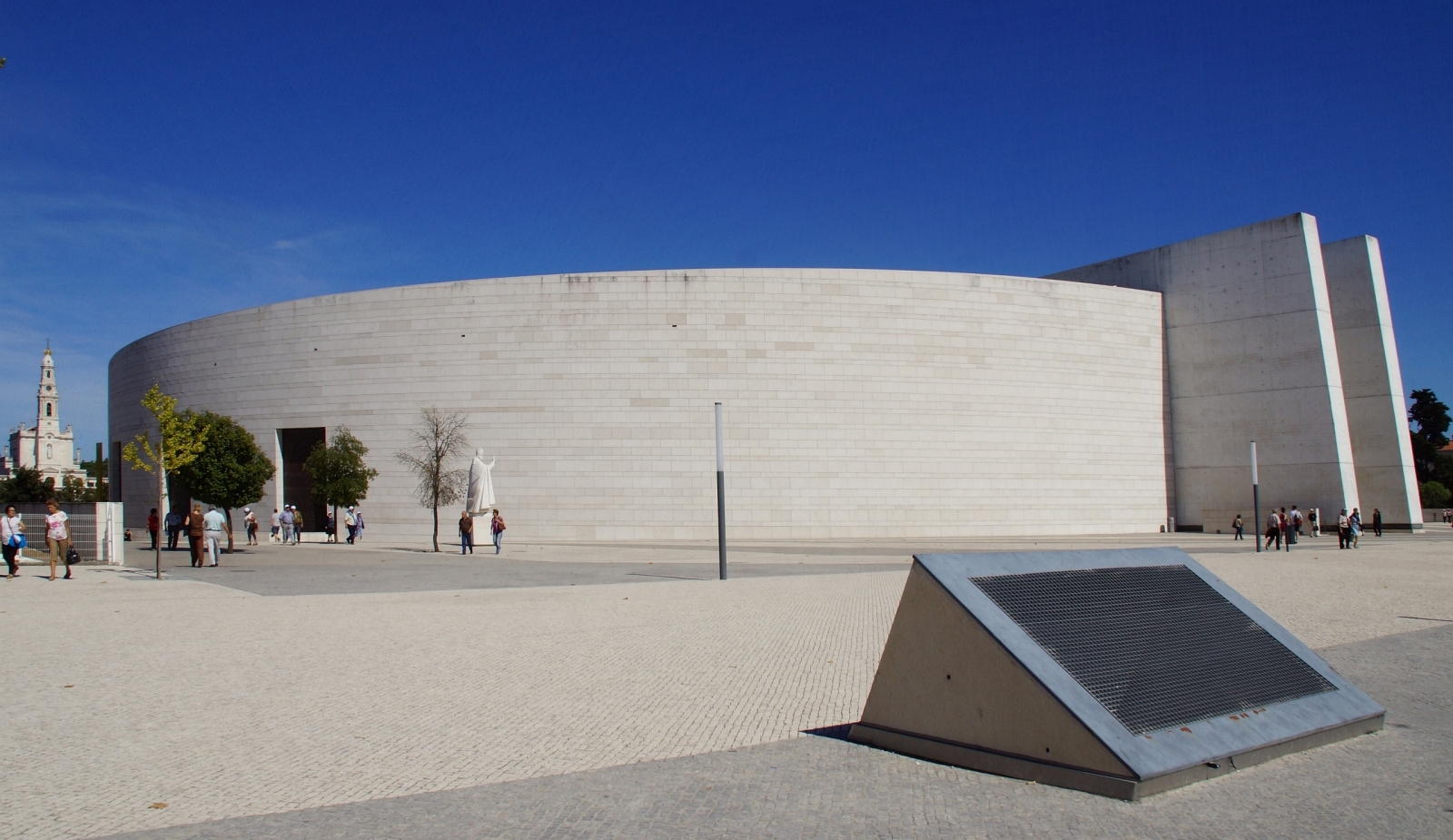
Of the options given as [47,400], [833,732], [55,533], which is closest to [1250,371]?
[833,732]

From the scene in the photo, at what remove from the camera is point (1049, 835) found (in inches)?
164

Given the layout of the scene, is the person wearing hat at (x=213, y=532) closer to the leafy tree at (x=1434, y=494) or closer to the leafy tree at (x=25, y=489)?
the leafy tree at (x=25, y=489)

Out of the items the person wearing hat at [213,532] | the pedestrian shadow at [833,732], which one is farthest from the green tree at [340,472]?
the pedestrian shadow at [833,732]

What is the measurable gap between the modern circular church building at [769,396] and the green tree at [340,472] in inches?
121

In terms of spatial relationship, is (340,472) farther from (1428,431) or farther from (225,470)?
(1428,431)

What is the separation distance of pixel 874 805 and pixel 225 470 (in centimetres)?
2985

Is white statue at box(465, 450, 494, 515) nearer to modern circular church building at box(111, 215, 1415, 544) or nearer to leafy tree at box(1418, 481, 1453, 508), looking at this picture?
modern circular church building at box(111, 215, 1415, 544)

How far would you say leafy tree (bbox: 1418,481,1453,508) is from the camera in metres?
71.1

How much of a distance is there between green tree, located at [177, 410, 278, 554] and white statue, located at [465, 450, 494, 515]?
671 cm

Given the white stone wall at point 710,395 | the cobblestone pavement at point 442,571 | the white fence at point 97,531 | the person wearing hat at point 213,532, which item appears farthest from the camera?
the white stone wall at point 710,395

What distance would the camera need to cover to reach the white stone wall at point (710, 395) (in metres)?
36.6

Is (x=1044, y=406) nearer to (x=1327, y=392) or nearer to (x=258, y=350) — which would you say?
(x=1327, y=392)

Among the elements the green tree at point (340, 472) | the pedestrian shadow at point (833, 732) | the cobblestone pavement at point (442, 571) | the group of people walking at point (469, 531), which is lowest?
the pedestrian shadow at point (833, 732)

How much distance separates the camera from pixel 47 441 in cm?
13475
